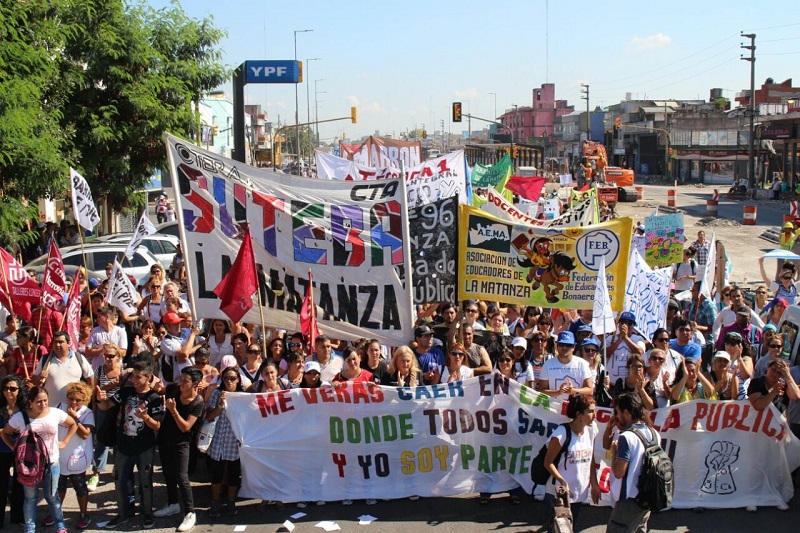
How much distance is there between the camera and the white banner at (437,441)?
795 cm

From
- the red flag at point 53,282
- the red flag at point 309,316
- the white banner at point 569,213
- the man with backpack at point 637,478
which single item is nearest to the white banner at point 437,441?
the red flag at point 309,316

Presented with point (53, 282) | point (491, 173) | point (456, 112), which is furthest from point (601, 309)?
point (456, 112)

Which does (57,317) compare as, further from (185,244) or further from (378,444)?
(378,444)

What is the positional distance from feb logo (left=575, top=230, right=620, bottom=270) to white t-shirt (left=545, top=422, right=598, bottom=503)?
345 cm

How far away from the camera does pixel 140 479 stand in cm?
762

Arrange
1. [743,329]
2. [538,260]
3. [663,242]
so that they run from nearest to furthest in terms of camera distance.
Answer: [538,260]
[743,329]
[663,242]

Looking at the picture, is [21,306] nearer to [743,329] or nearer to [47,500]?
[47,500]

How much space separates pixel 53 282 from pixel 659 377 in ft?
21.1

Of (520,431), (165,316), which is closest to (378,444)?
(520,431)

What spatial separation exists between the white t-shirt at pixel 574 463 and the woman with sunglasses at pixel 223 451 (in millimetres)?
2823

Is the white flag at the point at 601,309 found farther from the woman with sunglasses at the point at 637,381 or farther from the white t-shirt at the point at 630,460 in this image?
the white t-shirt at the point at 630,460

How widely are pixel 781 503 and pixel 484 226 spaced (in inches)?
161

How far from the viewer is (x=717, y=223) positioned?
37969mm

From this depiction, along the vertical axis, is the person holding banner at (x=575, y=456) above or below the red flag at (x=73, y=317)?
below
